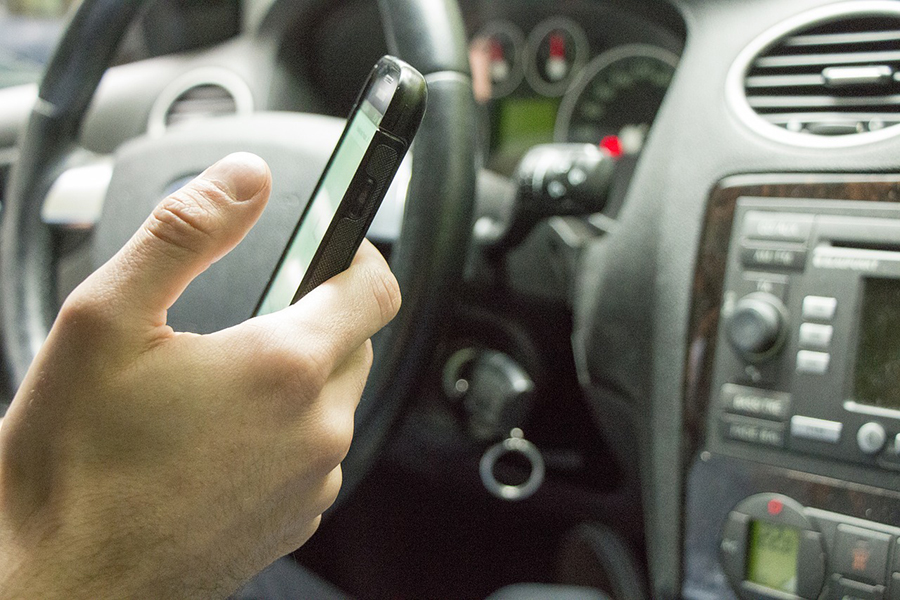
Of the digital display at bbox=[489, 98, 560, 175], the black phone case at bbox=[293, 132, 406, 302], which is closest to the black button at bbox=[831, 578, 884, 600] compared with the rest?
the black phone case at bbox=[293, 132, 406, 302]

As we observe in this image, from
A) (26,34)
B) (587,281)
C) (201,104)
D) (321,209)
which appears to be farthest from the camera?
(26,34)

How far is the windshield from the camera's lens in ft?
4.95

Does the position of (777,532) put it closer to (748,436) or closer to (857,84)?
(748,436)

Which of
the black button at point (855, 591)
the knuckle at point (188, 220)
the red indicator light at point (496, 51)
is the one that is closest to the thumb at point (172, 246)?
the knuckle at point (188, 220)

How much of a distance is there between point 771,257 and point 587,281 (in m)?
0.23

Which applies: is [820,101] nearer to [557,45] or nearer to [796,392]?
[796,392]

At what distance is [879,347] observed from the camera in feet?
1.89

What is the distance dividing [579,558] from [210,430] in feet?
2.59

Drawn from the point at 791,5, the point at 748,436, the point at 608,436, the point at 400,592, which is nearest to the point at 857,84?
the point at 791,5

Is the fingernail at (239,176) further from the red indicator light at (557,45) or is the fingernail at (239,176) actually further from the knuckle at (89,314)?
the red indicator light at (557,45)

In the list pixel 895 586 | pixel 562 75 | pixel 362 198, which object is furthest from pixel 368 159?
pixel 562 75

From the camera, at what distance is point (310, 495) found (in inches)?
17.3

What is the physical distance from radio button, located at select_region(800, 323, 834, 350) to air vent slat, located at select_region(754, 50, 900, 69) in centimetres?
20

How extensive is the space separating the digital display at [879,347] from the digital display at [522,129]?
90 cm
